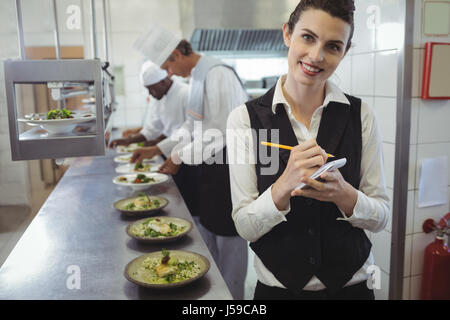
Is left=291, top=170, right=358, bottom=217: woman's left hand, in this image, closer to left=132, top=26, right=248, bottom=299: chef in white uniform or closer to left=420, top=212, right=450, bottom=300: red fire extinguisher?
left=420, top=212, right=450, bottom=300: red fire extinguisher

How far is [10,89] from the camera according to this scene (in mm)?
1364

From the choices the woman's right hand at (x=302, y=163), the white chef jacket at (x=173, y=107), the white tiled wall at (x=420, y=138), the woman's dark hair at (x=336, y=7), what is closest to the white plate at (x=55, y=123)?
the woman's right hand at (x=302, y=163)

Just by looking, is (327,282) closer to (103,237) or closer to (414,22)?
(103,237)

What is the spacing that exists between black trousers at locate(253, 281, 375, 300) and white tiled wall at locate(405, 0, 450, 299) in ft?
3.22

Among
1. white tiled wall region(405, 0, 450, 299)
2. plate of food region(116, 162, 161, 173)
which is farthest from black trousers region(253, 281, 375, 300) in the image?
plate of food region(116, 162, 161, 173)

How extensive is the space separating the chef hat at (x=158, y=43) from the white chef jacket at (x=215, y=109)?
0.55 metres

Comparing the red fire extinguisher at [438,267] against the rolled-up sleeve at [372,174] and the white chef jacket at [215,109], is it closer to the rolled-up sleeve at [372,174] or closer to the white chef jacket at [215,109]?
the rolled-up sleeve at [372,174]

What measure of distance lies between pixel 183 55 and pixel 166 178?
41.0 inches

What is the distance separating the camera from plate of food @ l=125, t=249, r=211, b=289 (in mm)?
1416

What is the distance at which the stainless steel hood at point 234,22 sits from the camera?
471 centimetres

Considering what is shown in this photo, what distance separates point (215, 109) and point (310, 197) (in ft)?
5.62

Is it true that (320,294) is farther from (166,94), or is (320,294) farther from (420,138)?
(166,94)
